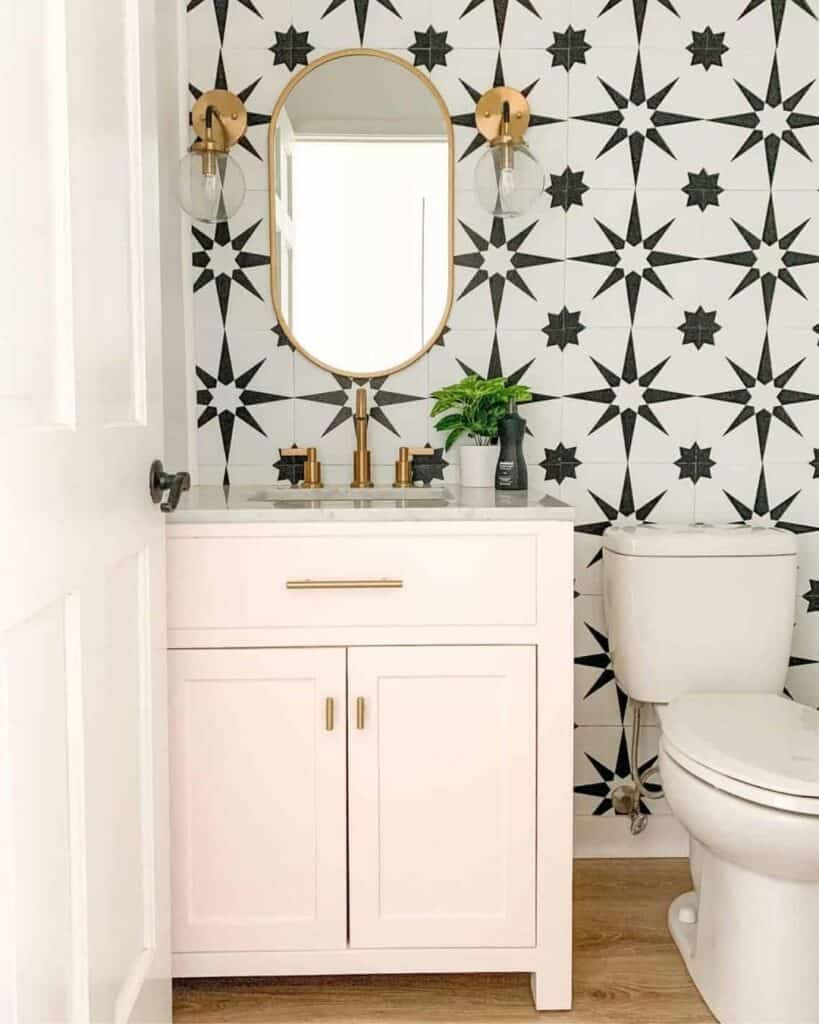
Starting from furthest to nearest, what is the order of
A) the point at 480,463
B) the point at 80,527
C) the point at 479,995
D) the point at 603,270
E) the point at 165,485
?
the point at 603,270
the point at 480,463
the point at 479,995
the point at 165,485
the point at 80,527

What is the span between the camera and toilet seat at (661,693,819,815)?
59.5 inches

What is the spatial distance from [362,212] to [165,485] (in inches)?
39.2

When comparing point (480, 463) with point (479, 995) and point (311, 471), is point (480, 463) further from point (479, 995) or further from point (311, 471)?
point (479, 995)

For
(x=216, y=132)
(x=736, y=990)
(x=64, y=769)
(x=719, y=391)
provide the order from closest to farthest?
1. (x=64, y=769)
2. (x=736, y=990)
3. (x=216, y=132)
4. (x=719, y=391)

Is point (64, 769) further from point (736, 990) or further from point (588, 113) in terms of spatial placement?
point (588, 113)

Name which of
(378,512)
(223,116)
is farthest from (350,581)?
(223,116)

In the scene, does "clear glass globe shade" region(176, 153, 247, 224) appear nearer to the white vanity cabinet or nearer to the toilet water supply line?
the white vanity cabinet

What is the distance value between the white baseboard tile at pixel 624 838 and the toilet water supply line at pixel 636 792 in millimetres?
27

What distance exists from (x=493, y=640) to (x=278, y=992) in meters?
0.77

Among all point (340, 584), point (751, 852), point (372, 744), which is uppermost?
point (340, 584)

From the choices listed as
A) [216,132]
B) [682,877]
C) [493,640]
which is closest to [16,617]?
[493,640]

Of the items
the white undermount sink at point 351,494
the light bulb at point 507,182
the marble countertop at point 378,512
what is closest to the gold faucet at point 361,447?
the white undermount sink at point 351,494

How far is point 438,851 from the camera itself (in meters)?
1.72

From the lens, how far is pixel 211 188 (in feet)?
6.86
